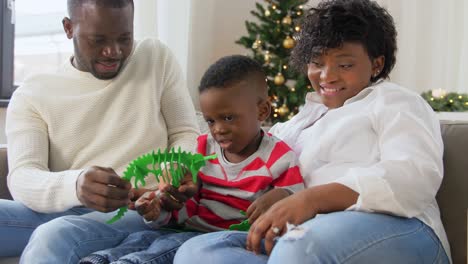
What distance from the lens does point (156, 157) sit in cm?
139

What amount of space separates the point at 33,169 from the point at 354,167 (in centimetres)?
86

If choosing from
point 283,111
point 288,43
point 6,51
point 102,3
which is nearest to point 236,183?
point 102,3

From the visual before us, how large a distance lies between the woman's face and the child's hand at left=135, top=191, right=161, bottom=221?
0.51 m

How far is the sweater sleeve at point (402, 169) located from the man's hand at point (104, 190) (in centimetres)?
51

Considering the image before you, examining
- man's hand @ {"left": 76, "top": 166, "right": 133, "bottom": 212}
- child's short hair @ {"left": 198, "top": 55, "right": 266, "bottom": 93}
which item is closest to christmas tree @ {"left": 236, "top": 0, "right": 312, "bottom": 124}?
child's short hair @ {"left": 198, "top": 55, "right": 266, "bottom": 93}

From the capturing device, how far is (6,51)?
3041 millimetres

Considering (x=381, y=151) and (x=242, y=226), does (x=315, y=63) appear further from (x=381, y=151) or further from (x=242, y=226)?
(x=242, y=226)

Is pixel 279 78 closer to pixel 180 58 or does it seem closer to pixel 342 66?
pixel 180 58

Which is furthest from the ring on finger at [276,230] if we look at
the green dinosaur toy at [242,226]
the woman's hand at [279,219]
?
the green dinosaur toy at [242,226]

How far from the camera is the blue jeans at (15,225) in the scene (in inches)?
60.7

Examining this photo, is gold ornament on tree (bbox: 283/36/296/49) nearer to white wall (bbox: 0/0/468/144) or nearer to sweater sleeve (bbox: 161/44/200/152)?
white wall (bbox: 0/0/468/144)

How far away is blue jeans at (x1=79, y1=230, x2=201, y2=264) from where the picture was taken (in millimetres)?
1298

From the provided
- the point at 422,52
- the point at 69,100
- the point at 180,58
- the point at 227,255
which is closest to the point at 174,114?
the point at 69,100

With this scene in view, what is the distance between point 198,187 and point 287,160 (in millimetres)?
244
